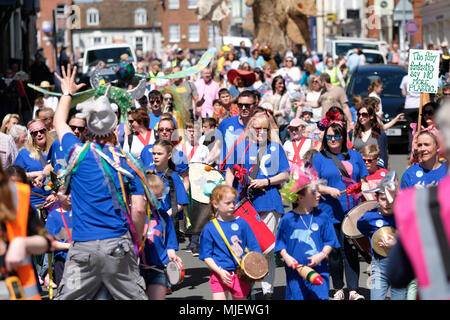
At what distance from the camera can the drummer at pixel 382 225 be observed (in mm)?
7289

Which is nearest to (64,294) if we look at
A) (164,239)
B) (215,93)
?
(164,239)

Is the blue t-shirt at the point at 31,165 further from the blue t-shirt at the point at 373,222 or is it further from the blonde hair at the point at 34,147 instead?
the blue t-shirt at the point at 373,222

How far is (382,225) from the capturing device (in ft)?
24.5

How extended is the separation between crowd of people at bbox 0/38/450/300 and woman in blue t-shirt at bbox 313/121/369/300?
0.04ft

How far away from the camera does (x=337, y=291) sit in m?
8.34

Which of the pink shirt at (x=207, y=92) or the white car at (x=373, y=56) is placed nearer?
the pink shirt at (x=207, y=92)

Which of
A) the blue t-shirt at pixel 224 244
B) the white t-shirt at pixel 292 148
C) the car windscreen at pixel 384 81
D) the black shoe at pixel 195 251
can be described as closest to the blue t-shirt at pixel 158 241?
the blue t-shirt at pixel 224 244

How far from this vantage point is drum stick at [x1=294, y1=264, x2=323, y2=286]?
21.8ft

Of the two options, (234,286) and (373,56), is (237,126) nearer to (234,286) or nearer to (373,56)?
(234,286)

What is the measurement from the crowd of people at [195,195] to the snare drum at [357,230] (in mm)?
113
